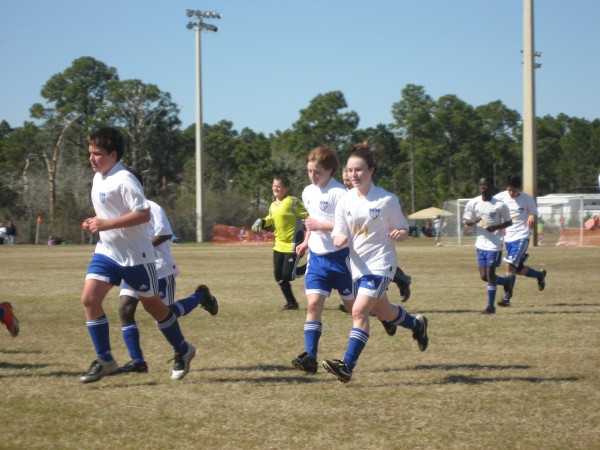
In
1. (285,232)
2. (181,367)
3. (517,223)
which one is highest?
(517,223)

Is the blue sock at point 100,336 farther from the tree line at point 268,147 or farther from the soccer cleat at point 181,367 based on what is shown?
the tree line at point 268,147

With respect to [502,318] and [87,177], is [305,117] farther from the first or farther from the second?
[502,318]

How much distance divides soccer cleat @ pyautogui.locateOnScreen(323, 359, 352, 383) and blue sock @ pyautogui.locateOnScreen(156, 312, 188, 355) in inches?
52.6

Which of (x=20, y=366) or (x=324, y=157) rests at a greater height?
(x=324, y=157)

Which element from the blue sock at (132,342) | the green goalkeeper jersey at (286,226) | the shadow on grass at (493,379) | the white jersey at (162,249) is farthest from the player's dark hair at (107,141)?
the green goalkeeper jersey at (286,226)

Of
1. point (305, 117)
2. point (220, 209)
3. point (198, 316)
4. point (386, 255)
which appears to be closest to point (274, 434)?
point (386, 255)

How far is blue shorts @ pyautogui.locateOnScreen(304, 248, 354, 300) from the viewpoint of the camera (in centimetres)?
787

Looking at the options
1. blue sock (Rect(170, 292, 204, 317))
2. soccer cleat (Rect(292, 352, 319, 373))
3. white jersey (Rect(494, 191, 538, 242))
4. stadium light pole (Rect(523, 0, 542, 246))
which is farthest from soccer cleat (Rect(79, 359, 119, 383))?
stadium light pole (Rect(523, 0, 542, 246))

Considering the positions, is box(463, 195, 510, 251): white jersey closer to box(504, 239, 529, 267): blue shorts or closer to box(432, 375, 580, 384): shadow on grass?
box(504, 239, 529, 267): blue shorts

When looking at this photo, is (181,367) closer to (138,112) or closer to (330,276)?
(330,276)

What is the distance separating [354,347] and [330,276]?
114 centimetres

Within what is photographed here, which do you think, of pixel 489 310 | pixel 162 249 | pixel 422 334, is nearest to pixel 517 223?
pixel 489 310

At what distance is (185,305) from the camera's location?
8.52m

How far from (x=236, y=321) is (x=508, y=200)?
5.27m
